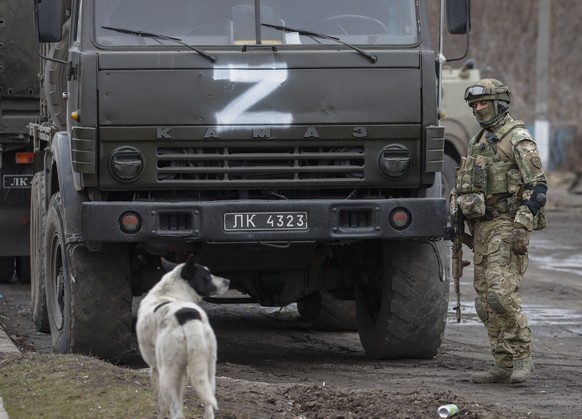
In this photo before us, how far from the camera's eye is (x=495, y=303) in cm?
905

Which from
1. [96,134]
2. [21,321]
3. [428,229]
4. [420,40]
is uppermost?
[420,40]

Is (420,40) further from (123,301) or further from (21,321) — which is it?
(21,321)

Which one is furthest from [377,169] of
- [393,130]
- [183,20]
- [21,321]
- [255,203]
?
[21,321]

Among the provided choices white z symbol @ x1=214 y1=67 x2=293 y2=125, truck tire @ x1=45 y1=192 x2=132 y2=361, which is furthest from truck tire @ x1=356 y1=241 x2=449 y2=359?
truck tire @ x1=45 y1=192 x2=132 y2=361

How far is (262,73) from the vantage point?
29.5ft

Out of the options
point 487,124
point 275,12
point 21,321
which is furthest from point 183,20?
point 21,321

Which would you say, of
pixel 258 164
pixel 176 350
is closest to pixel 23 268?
pixel 258 164

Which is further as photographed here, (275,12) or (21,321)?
(21,321)

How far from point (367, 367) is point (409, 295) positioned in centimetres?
61

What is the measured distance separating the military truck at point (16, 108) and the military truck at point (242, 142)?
208 inches

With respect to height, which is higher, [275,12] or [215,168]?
[275,12]

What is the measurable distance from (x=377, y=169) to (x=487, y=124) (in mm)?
775

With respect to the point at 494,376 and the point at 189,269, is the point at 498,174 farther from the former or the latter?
the point at 189,269

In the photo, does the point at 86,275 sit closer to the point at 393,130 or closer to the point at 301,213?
the point at 301,213
